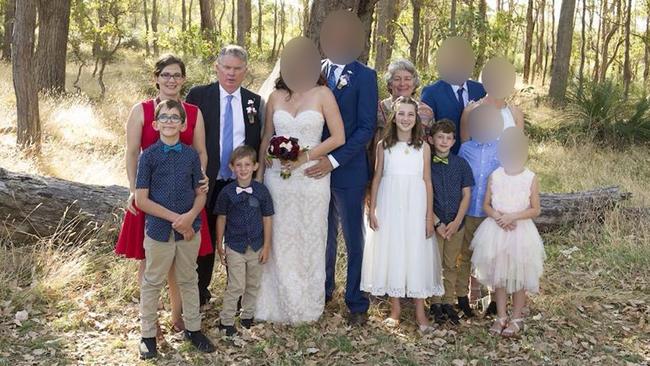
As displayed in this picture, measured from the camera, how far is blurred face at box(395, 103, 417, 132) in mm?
4336

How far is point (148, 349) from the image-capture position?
4082 mm

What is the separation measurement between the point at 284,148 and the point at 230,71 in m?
0.67

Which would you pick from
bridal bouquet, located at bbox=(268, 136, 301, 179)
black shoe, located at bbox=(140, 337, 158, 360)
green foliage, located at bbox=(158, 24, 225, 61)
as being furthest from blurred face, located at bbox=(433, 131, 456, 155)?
green foliage, located at bbox=(158, 24, 225, 61)

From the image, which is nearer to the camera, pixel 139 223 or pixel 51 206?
pixel 139 223

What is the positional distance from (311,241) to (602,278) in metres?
3.10

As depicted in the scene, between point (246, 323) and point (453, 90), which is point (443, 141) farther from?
point (246, 323)

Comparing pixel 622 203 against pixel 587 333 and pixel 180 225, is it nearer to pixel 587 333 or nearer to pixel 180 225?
pixel 587 333

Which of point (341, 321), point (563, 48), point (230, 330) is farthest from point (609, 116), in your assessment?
point (230, 330)

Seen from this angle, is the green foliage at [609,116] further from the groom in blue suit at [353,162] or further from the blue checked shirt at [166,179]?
the blue checked shirt at [166,179]

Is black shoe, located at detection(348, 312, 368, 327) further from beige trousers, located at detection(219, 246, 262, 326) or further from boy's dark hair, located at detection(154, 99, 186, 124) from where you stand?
boy's dark hair, located at detection(154, 99, 186, 124)

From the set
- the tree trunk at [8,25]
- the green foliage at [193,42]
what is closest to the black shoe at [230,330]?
the green foliage at [193,42]

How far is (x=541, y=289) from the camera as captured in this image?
5.57 metres

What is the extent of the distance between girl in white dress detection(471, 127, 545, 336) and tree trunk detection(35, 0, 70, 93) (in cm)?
1107

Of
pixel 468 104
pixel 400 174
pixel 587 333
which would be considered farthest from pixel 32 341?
pixel 587 333
